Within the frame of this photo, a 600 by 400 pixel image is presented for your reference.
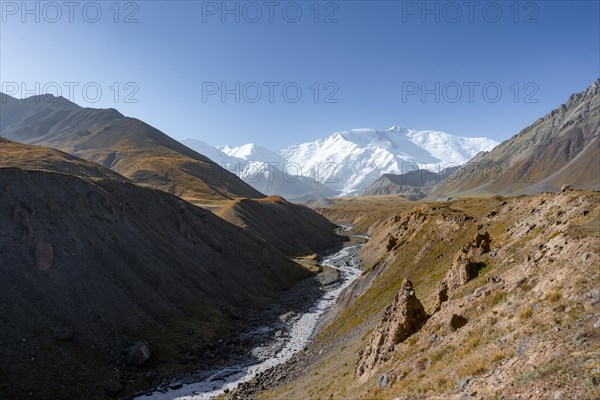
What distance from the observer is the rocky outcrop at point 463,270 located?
96.9 feet

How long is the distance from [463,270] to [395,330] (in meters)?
7.52

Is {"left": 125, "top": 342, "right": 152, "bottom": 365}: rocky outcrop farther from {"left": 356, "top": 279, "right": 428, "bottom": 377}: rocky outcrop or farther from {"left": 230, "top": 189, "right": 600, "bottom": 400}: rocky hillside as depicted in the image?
{"left": 356, "top": 279, "right": 428, "bottom": 377}: rocky outcrop

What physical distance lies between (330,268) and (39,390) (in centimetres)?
7460

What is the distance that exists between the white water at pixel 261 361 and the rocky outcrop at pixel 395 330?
20477 mm

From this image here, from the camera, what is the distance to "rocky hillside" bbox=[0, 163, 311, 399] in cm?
4081

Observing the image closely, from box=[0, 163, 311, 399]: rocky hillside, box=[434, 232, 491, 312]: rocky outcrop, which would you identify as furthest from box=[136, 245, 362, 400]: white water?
box=[434, 232, 491, 312]: rocky outcrop

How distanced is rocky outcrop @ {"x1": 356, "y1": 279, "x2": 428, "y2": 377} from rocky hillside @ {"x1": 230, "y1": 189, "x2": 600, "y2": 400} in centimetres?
8

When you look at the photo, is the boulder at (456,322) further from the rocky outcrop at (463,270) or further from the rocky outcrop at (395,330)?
the rocky outcrop at (463,270)

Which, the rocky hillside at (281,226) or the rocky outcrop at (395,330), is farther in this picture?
the rocky hillside at (281,226)

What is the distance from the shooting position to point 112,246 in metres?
61.4

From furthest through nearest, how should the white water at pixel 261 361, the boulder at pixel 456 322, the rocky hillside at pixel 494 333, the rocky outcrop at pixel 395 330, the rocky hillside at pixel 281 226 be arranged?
the rocky hillside at pixel 281 226 → the white water at pixel 261 361 → the rocky outcrop at pixel 395 330 → the boulder at pixel 456 322 → the rocky hillside at pixel 494 333

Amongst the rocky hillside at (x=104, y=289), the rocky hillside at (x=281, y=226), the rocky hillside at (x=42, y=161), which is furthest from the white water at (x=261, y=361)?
the rocky hillside at (x=42, y=161)

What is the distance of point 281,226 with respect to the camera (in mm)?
140125

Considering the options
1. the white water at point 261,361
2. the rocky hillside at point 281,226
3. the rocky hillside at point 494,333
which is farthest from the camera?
the rocky hillside at point 281,226
